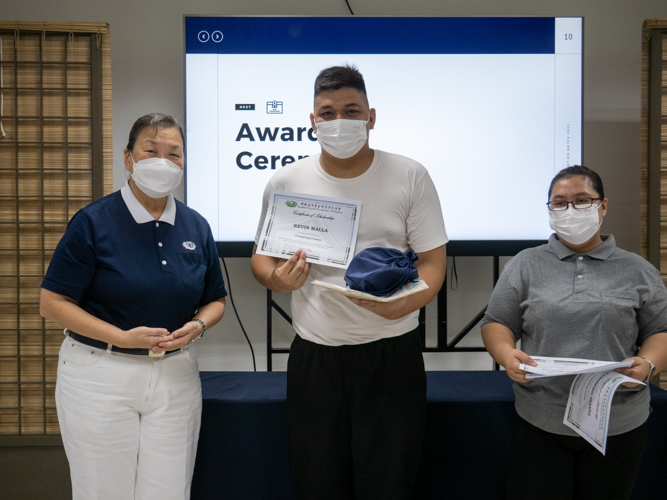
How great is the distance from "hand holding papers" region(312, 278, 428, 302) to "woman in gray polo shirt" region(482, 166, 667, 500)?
40 cm

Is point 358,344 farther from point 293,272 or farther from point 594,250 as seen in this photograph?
point 594,250

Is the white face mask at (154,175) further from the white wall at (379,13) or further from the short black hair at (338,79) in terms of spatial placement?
the white wall at (379,13)

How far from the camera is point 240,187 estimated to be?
2457 mm

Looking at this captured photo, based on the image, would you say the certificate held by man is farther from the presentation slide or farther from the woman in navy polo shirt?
the presentation slide

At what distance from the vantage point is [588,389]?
4.29 ft

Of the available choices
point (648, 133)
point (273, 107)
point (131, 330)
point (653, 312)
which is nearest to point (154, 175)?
point (131, 330)

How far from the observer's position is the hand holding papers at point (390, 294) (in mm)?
1185

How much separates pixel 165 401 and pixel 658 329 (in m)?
1.54

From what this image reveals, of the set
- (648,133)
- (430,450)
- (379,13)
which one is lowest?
(430,450)

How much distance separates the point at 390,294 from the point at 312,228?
329 millimetres

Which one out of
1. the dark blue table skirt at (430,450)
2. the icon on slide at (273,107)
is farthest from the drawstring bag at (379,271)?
the icon on slide at (273,107)

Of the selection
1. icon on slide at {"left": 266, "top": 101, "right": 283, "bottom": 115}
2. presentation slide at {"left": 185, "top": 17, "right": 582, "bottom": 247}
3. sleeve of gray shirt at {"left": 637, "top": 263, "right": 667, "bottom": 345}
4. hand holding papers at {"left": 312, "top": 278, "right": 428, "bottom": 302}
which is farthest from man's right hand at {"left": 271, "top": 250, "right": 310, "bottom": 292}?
icon on slide at {"left": 266, "top": 101, "right": 283, "bottom": 115}

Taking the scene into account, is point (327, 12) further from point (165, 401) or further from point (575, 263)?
point (165, 401)

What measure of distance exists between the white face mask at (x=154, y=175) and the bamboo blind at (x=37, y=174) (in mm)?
1074
